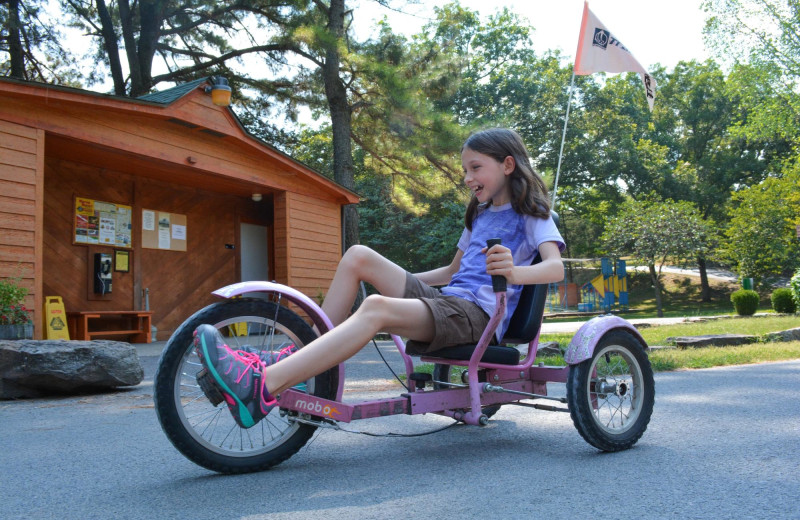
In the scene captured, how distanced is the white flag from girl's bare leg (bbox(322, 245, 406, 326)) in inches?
266

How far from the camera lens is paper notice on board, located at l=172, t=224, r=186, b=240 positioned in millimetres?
10922

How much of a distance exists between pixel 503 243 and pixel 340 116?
36.6ft

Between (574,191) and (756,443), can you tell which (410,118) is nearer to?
(756,443)

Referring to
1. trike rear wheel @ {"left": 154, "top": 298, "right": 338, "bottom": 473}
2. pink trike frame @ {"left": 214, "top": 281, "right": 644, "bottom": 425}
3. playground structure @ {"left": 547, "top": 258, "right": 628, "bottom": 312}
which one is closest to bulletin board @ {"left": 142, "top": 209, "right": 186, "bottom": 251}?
trike rear wheel @ {"left": 154, "top": 298, "right": 338, "bottom": 473}

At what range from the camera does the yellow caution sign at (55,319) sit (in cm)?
826

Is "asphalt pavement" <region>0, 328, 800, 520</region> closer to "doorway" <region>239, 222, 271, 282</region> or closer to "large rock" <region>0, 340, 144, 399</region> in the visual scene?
"large rock" <region>0, 340, 144, 399</region>

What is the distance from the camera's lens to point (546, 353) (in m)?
7.39

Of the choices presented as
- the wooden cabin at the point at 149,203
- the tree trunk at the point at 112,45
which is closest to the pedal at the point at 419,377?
the wooden cabin at the point at 149,203

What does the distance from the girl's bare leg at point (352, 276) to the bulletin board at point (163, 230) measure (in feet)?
28.5

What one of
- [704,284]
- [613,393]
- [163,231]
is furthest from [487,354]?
[704,284]

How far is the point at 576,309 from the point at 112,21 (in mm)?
20837

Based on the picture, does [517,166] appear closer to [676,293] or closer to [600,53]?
[600,53]

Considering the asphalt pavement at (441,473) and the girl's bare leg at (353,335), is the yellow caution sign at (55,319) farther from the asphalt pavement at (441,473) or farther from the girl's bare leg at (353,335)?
the girl's bare leg at (353,335)

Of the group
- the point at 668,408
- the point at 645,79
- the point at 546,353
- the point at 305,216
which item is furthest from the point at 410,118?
the point at 668,408
